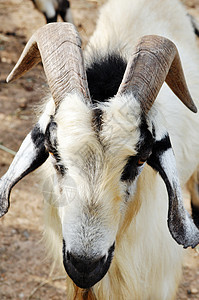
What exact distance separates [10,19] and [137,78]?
6.10 meters

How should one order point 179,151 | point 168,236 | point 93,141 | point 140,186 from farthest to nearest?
point 179,151, point 168,236, point 140,186, point 93,141

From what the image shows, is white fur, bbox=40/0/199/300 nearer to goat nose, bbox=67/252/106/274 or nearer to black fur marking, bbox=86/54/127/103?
goat nose, bbox=67/252/106/274

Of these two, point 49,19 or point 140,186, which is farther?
point 49,19

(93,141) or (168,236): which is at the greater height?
(93,141)

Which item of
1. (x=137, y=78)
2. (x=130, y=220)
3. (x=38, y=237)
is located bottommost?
(x=38, y=237)

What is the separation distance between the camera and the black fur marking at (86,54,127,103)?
2.73 metres

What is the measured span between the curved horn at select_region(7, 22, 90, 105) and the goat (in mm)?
3563

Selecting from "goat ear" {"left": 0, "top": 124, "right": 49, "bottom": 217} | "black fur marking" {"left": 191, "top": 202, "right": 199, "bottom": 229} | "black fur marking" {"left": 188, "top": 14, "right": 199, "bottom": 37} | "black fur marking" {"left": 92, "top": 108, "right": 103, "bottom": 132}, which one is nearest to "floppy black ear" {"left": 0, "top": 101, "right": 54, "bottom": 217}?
"goat ear" {"left": 0, "top": 124, "right": 49, "bottom": 217}

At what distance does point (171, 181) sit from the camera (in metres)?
2.72

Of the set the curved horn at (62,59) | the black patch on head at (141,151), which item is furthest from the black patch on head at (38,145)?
the black patch on head at (141,151)

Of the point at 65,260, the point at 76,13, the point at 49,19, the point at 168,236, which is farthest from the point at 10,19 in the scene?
the point at 65,260

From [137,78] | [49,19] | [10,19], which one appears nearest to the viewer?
[137,78]

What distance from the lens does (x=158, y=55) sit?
105 inches

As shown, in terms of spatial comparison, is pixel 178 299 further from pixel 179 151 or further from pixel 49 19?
pixel 49 19
